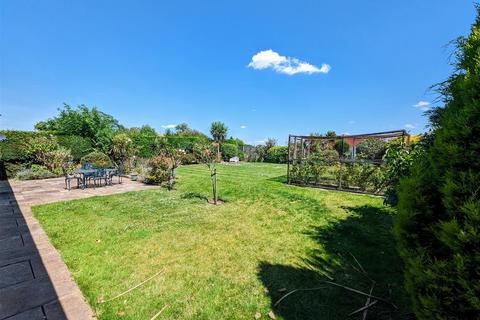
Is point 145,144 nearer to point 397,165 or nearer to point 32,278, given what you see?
point 32,278

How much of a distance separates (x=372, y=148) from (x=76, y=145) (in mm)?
17446

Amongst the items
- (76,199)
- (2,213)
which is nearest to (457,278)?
(2,213)

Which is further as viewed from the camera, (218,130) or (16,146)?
(218,130)

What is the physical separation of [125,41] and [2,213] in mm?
10707

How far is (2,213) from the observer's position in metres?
5.55

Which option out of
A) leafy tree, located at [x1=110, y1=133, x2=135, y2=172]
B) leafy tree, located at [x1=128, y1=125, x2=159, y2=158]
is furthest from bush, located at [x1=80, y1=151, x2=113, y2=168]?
leafy tree, located at [x1=128, y1=125, x2=159, y2=158]

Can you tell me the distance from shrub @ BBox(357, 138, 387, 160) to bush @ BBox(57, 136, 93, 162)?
16284 mm

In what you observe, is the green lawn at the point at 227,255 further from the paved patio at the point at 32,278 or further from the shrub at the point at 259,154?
the shrub at the point at 259,154

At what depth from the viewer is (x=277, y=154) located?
78.1 feet

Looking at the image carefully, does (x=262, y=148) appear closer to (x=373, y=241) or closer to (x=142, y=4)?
(x=142, y=4)

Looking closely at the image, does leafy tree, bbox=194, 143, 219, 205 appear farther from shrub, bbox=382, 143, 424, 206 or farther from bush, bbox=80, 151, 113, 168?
bush, bbox=80, 151, 113, 168

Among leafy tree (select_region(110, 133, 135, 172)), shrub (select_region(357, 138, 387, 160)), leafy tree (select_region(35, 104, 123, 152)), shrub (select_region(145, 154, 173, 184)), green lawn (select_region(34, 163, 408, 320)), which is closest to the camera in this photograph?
green lawn (select_region(34, 163, 408, 320))

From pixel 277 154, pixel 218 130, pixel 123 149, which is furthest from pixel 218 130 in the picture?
pixel 123 149

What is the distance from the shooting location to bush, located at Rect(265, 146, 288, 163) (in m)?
→ 23.2
